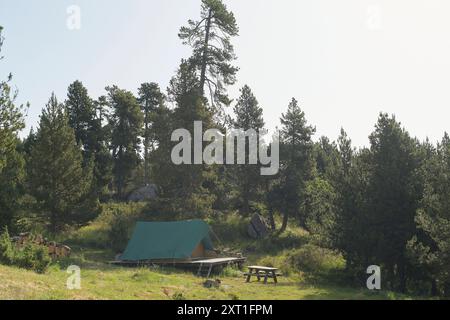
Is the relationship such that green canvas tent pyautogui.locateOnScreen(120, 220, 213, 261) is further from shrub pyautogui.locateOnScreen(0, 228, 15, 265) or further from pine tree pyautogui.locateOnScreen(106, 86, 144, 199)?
pine tree pyautogui.locateOnScreen(106, 86, 144, 199)

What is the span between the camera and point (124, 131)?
145 feet

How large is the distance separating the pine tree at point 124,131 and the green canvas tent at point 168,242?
1847 centimetres

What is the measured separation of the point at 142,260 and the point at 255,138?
16.2 meters

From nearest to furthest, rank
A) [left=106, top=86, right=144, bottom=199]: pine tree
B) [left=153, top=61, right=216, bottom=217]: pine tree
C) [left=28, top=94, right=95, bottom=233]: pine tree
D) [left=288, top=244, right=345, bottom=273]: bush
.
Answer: [left=288, top=244, right=345, bottom=273]: bush → [left=28, top=94, right=95, bottom=233]: pine tree → [left=153, top=61, right=216, bottom=217]: pine tree → [left=106, top=86, right=144, bottom=199]: pine tree

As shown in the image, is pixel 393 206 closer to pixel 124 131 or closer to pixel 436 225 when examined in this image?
pixel 436 225

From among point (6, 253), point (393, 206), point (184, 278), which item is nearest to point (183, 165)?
point (184, 278)

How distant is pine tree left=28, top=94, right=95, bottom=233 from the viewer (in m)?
28.0

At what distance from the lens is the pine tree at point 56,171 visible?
91.9 feet

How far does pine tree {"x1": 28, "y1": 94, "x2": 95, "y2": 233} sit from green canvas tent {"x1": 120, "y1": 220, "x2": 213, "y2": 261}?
212 inches

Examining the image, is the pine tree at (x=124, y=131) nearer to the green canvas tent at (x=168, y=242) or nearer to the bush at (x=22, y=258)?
the green canvas tent at (x=168, y=242)

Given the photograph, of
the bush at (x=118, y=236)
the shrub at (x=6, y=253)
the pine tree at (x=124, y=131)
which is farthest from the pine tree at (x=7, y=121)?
the pine tree at (x=124, y=131)

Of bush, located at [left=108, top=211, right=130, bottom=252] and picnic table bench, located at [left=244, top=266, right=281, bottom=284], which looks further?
bush, located at [left=108, top=211, right=130, bottom=252]

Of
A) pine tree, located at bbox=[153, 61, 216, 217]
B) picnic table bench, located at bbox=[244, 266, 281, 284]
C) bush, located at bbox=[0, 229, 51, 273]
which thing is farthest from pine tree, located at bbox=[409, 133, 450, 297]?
pine tree, located at bbox=[153, 61, 216, 217]
